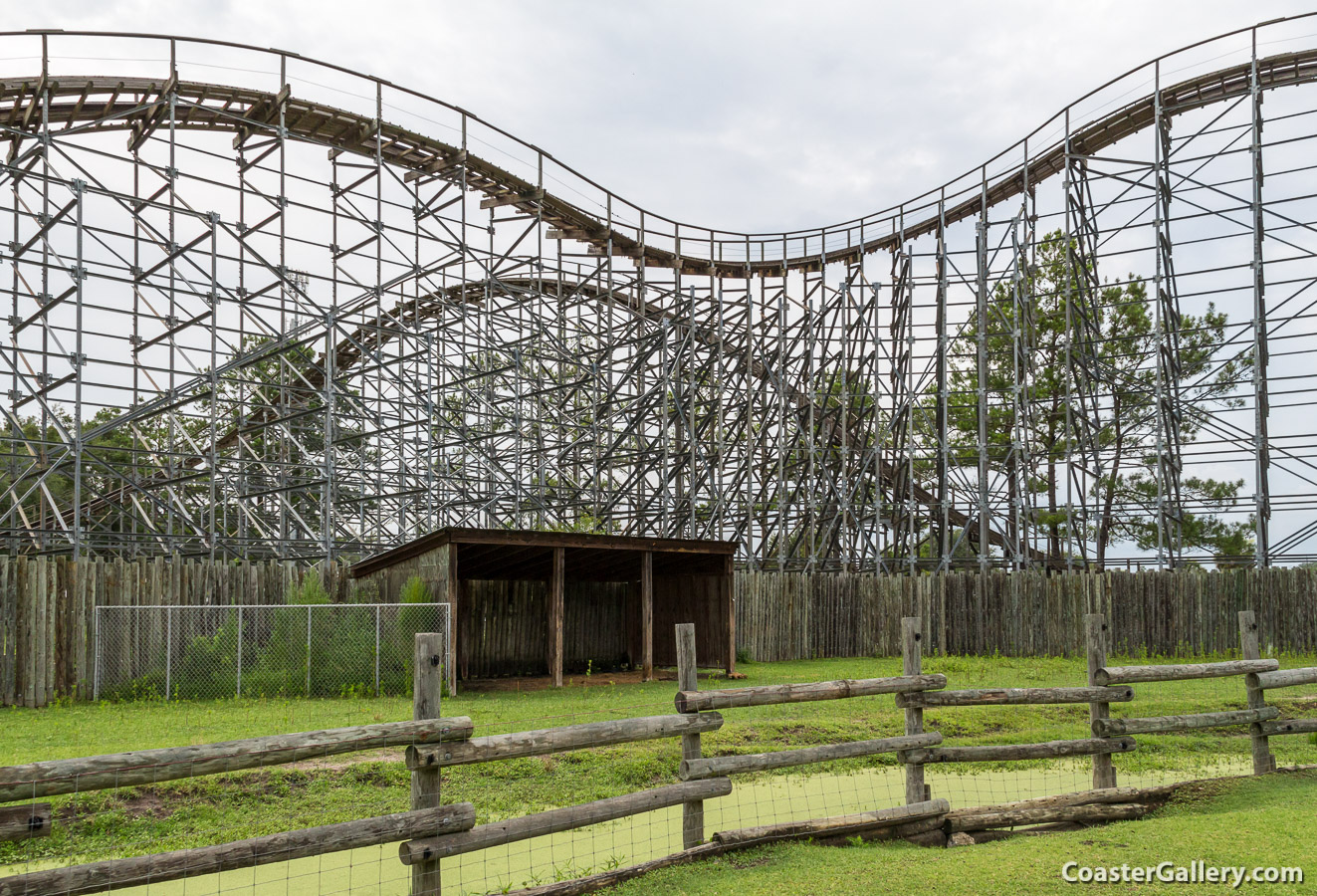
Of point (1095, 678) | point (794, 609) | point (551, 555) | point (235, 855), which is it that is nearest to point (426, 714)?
point (235, 855)

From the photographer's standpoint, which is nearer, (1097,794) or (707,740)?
(1097,794)

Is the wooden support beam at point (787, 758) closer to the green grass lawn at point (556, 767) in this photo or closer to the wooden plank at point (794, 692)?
the wooden plank at point (794, 692)

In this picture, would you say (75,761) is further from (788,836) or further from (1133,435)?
(1133,435)

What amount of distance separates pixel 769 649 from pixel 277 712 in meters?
12.3

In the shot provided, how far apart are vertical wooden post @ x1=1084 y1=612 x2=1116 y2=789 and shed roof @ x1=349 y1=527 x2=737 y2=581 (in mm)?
8406

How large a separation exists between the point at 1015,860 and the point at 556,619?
10.8 metres

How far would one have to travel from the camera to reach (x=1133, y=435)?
30625 mm

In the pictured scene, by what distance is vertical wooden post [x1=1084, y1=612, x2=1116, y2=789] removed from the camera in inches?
351

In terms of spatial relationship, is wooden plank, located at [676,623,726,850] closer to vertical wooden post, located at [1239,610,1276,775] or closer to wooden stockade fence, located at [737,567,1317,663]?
vertical wooden post, located at [1239,610,1276,775]

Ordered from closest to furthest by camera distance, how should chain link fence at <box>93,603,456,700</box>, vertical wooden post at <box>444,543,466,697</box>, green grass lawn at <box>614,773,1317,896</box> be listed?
green grass lawn at <box>614,773,1317,896</box> < chain link fence at <box>93,603,456,700</box> < vertical wooden post at <box>444,543,466,697</box>

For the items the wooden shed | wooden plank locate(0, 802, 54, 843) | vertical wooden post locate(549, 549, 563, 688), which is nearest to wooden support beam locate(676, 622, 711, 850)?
wooden plank locate(0, 802, 54, 843)

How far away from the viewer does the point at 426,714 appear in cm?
593

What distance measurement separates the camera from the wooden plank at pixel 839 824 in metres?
6.94

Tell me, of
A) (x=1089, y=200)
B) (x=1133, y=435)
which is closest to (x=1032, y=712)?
(x=1089, y=200)
